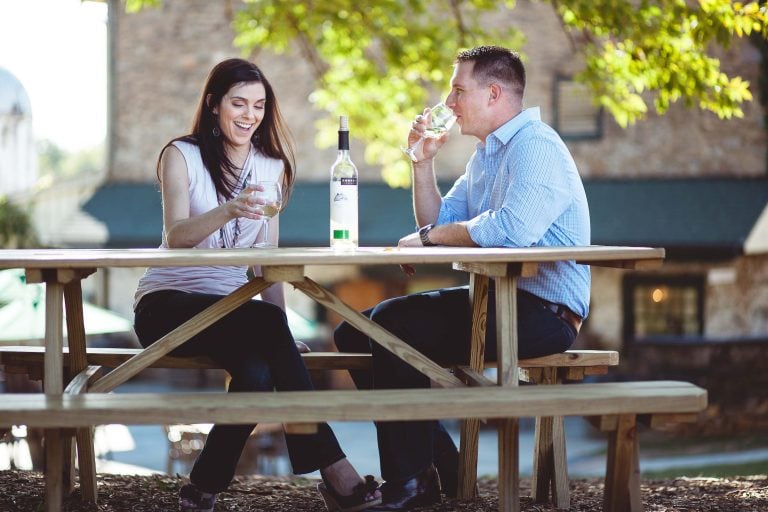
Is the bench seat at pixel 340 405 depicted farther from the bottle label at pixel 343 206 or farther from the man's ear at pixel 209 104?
the man's ear at pixel 209 104

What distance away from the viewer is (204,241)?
425 centimetres

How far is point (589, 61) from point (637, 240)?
7935mm

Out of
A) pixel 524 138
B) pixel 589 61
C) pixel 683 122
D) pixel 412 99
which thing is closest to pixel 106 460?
pixel 412 99

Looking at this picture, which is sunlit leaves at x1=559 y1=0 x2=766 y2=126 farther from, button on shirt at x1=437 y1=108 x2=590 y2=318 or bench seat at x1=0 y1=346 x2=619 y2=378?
bench seat at x1=0 y1=346 x2=619 y2=378

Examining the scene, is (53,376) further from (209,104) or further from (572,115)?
(572,115)

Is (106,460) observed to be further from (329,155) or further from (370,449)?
(329,155)

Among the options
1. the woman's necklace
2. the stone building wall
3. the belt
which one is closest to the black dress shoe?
the belt

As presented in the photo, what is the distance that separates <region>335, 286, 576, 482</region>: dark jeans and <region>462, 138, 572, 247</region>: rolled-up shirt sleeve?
0.28 m

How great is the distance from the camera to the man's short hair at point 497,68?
14.2ft

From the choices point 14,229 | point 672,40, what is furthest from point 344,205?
point 14,229

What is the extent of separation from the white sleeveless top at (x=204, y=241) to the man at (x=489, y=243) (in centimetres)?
55

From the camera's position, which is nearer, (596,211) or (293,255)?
(293,255)

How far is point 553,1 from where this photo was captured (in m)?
8.27

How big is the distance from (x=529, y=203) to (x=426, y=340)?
0.62m
